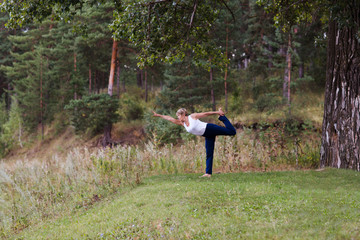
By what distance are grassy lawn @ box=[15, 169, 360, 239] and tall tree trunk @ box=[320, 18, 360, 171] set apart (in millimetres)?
996

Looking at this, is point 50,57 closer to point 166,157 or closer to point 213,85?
point 213,85

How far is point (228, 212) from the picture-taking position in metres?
5.01

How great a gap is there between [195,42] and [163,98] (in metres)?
→ 11.6

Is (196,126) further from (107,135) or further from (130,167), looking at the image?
(107,135)

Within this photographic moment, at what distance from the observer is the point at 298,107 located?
1809cm

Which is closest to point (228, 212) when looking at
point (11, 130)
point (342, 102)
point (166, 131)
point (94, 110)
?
point (342, 102)

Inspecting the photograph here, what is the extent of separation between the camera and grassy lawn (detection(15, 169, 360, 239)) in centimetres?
424

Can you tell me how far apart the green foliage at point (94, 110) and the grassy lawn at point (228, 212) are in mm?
14539

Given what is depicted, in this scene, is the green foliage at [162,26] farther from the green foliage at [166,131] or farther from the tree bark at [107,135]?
the tree bark at [107,135]

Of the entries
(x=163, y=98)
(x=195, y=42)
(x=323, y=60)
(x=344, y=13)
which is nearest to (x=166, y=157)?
(x=195, y=42)

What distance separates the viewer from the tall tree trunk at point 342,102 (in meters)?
8.24

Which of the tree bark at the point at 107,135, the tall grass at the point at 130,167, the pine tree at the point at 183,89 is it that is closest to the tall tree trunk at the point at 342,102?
the tall grass at the point at 130,167

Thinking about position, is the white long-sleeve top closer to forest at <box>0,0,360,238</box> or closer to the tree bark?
forest at <box>0,0,360,238</box>

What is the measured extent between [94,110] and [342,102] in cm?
1721
